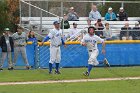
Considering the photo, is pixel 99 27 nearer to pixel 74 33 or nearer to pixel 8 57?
pixel 74 33

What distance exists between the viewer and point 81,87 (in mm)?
15703

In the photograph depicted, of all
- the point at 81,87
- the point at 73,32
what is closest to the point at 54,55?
the point at 81,87

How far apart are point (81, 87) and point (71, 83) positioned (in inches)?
50.6

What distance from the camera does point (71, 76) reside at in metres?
19.3

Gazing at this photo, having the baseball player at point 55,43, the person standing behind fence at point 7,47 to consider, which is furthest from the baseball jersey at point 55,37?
the person standing behind fence at point 7,47

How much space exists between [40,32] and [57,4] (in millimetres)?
3694

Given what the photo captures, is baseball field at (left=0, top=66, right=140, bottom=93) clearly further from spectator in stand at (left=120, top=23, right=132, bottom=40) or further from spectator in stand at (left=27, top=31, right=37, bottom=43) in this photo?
spectator in stand at (left=120, top=23, right=132, bottom=40)

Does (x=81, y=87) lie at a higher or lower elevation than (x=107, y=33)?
lower

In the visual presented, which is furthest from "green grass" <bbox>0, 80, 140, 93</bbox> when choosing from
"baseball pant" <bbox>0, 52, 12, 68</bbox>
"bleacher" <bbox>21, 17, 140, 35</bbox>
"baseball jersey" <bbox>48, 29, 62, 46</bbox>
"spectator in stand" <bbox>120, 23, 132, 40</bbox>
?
"bleacher" <bbox>21, 17, 140, 35</bbox>

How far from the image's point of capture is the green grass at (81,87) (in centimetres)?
1469

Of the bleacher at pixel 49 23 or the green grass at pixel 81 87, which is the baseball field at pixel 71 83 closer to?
the green grass at pixel 81 87

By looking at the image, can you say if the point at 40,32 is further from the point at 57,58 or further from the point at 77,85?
the point at 77,85

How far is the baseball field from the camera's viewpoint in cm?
1495

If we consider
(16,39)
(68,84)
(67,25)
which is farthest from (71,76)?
(67,25)
